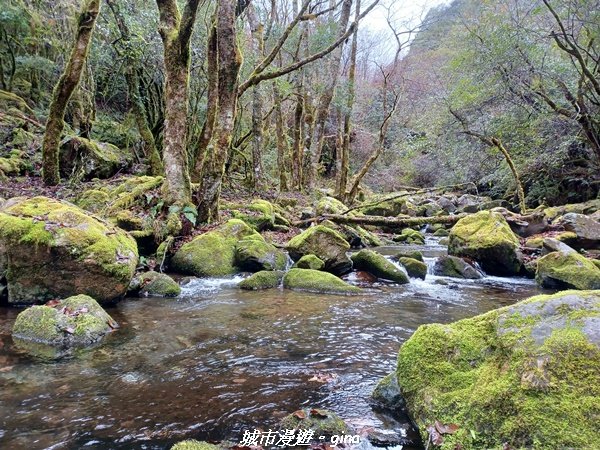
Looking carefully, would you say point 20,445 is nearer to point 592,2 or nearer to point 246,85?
point 246,85

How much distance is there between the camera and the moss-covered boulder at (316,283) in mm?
7684

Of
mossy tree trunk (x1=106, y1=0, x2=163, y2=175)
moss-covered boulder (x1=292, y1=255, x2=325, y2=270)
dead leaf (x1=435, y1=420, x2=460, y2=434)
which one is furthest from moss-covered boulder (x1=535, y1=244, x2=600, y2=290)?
mossy tree trunk (x1=106, y1=0, x2=163, y2=175)

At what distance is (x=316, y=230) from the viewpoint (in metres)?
9.39

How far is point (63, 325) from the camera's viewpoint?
468 centimetres

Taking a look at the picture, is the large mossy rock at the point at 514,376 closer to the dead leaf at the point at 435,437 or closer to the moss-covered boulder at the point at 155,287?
the dead leaf at the point at 435,437

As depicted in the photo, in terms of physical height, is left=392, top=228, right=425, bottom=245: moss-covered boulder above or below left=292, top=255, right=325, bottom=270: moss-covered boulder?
above

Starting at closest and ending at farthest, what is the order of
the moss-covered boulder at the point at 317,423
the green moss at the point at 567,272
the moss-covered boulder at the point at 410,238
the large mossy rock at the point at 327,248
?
the moss-covered boulder at the point at 317,423
the green moss at the point at 567,272
the large mossy rock at the point at 327,248
the moss-covered boulder at the point at 410,238

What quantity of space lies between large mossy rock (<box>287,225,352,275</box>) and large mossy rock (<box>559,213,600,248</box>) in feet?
20.2

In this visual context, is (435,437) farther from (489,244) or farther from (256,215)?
(256,215)

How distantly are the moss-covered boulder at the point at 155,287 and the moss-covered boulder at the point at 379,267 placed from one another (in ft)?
13.3

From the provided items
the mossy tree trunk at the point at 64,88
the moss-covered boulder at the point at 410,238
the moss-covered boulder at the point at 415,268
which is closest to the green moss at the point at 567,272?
the moss-covered boulder at the point at 415,268

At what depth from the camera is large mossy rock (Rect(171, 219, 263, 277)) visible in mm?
8453

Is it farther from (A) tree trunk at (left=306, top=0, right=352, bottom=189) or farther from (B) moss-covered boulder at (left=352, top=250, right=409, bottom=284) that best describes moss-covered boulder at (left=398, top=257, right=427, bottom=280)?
(A) tree trunk at (left=306, top=0, right=352, bottom=189)

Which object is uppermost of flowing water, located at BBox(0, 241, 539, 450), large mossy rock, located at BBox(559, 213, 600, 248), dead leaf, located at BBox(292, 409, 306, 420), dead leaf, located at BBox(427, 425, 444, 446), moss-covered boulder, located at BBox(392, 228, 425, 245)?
large mossy rock, located at BBox(559, 213, 600, 248)
